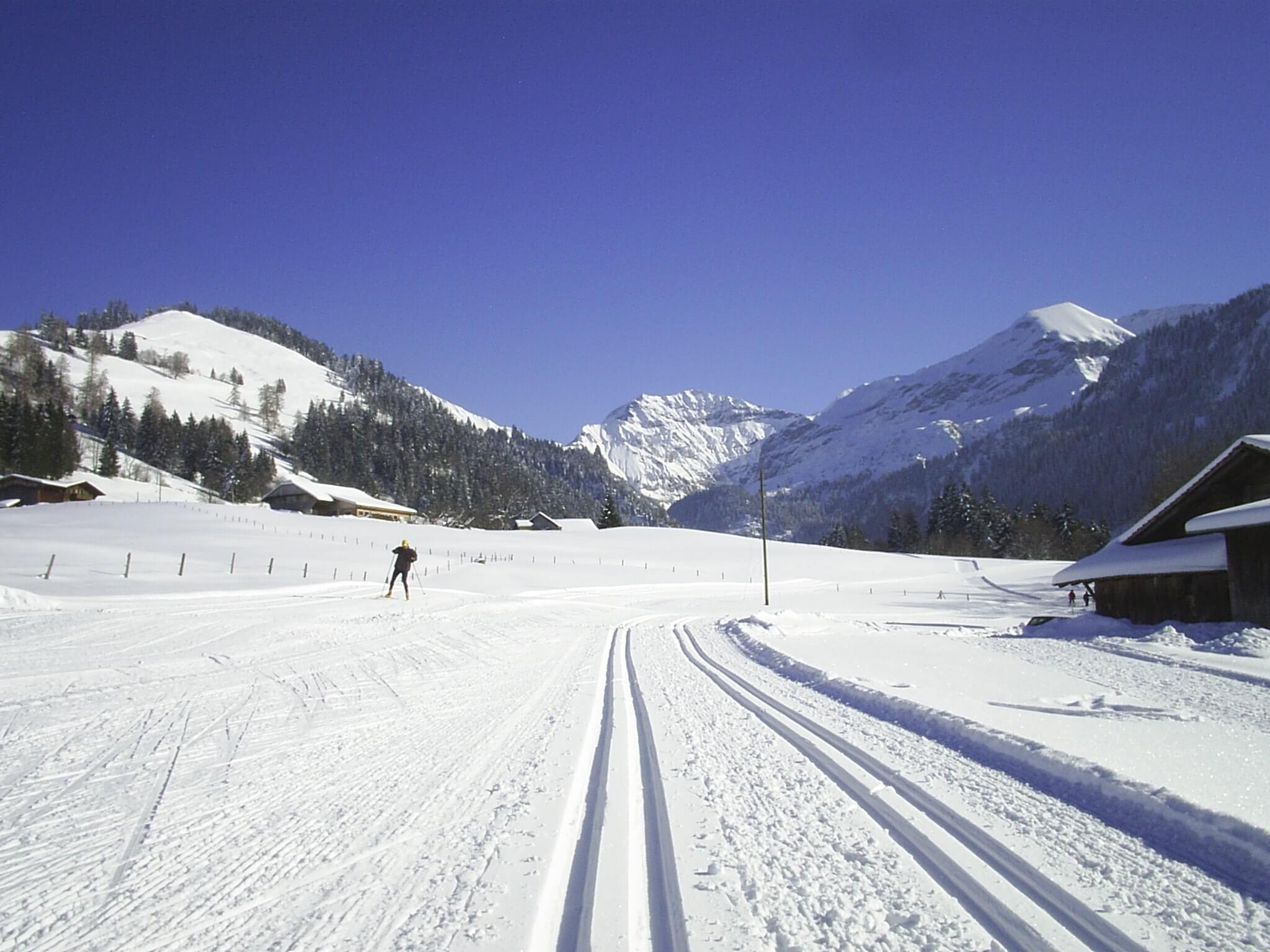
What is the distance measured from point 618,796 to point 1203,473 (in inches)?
735

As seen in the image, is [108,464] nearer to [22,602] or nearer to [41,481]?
[41,481]

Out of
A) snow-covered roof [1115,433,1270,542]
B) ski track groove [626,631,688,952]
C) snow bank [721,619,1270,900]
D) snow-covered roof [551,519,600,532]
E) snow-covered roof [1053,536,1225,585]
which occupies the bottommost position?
ski track groove [626,631,688,952]

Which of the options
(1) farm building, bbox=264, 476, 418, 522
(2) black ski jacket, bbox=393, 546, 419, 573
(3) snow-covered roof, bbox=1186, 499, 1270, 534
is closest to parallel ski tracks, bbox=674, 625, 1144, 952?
(3) snow-covered roof, bbox=1186, 499, 1270, 534

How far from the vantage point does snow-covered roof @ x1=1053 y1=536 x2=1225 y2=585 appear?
52.9 ft

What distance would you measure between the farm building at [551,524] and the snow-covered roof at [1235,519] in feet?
262

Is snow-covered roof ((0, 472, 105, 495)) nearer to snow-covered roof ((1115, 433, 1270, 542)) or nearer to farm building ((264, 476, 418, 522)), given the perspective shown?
farm building ((264, 476, 418, 522))

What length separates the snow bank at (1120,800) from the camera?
354 cm

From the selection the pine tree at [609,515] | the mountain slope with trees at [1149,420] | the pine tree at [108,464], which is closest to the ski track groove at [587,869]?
A: the pine tree at [609,515]

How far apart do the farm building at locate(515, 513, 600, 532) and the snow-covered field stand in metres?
83.3

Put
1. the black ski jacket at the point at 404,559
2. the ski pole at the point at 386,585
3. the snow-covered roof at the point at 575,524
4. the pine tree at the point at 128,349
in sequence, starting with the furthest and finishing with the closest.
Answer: the pine tree at the point at 128,349, the snow-covered roof at the point at 575,524, the ski pole at the point at 386,585, the black ski jacket at the point at 404,559

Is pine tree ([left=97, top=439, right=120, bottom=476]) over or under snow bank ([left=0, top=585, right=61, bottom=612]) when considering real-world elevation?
over

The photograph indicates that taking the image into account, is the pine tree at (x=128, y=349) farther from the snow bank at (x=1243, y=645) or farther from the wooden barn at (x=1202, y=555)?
the snow bank at (x=1243, y=645)

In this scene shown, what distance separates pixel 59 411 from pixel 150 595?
265 ft

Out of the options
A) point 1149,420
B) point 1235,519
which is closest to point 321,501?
point 1235,519
